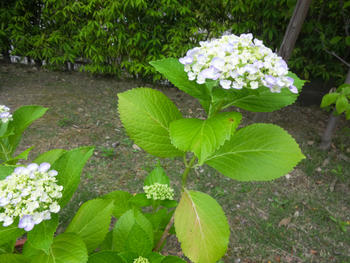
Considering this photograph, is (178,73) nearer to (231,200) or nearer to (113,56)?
(231,200)

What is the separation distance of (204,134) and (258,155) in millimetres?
269

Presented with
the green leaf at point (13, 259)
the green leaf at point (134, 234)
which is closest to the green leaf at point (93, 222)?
the green leaf at point (134, 234)

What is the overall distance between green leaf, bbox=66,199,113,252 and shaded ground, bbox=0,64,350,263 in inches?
49.0

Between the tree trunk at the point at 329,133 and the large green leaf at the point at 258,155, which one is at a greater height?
the large green leaf at the point at 258,155

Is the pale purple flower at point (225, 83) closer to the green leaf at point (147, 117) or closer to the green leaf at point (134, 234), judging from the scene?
the green leaf at point (147, 117)

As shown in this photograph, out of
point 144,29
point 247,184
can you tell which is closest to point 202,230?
point 247,184

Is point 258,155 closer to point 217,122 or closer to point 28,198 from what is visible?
point 217,122

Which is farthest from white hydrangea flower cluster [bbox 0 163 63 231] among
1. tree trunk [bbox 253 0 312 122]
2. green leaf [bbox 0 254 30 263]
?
tree trunk [bbox 253 0 312 122]

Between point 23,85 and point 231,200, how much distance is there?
4003 mm

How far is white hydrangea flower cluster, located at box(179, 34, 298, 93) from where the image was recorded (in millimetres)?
648

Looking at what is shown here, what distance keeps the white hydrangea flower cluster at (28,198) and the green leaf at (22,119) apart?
52 centimetres

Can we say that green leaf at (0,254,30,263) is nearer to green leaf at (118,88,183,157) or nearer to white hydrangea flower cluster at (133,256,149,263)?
white hydrangea flower cluster at (133,256,149,263)

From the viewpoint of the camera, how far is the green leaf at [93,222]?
0.94m

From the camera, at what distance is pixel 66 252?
0.77m
